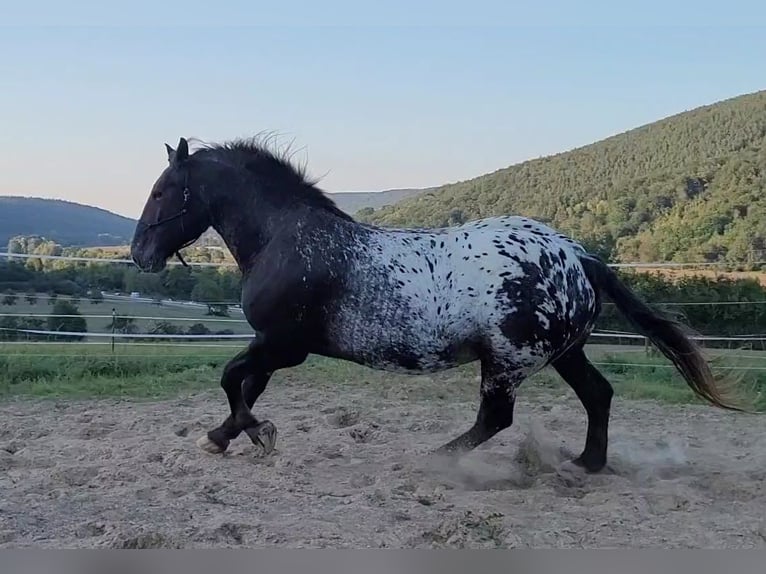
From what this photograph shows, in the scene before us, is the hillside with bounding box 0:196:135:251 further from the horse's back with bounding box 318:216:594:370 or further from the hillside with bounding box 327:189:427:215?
the horse's back with bounding box 318:216:594:370

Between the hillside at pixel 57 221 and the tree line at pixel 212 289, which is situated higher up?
the hillside at pixel 57 221

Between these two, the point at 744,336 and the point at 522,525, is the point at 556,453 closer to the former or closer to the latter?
the point at 522,525

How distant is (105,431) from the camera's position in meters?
4.77

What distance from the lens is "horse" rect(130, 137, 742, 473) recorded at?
3.63 meters

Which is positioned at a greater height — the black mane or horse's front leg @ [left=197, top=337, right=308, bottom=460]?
the black mane

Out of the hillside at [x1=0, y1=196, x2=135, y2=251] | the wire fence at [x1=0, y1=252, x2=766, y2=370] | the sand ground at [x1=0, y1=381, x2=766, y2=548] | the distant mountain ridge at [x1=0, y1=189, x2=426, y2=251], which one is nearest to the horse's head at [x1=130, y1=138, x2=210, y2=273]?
the sand ground at [x1=0, y1=381, x2=766, y2=548]

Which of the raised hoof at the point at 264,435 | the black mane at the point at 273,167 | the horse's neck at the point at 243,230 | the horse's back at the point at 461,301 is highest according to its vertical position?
the black mane at the point at 273,167

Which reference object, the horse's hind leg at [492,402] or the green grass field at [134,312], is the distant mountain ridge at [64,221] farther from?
the horse's hind leg at [492,402]

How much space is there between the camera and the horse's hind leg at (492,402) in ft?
12.1

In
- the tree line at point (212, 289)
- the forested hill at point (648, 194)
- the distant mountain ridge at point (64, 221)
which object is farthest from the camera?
the forested hill at point (648, 194)

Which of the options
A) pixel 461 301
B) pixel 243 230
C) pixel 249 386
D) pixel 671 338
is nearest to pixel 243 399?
pixel 249 386

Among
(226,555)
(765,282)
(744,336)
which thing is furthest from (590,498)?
(765,282)

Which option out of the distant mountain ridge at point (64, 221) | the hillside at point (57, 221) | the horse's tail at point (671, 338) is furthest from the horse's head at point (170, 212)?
the horse's tail at point (671, 338)

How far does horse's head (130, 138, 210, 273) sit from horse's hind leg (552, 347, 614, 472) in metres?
2.15
